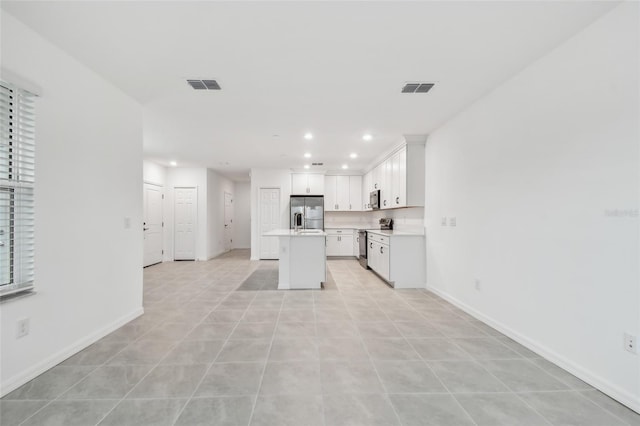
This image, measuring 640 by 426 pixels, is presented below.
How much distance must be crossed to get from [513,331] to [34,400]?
3905mm

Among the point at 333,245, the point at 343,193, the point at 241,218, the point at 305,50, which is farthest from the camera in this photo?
the point at 241,218

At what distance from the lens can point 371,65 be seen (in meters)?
2.52

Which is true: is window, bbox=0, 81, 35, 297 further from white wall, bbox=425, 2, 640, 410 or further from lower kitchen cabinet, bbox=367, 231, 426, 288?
lower kitchen cabinet, bbox=367, 231, 426, 288

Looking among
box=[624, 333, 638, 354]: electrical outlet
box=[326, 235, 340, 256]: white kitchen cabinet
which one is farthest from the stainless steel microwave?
box=[624, 333, 638, 354]: electrical outlet

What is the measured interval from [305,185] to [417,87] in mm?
4991

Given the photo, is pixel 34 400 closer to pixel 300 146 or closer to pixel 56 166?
pixel 56 166

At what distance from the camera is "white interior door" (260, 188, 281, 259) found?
759cm

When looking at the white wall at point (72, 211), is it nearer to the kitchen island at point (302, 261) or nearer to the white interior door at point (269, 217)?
the kitchen island at point (302, 261)

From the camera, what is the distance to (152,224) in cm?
685

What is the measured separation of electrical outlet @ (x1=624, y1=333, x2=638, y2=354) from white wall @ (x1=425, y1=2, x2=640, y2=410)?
34 mm

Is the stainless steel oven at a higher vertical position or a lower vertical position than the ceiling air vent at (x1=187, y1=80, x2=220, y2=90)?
lower

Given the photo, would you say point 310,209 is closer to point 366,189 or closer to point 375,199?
point 366,189

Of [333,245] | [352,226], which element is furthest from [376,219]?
[333,245]

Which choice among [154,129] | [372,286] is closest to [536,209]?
[372,286]
